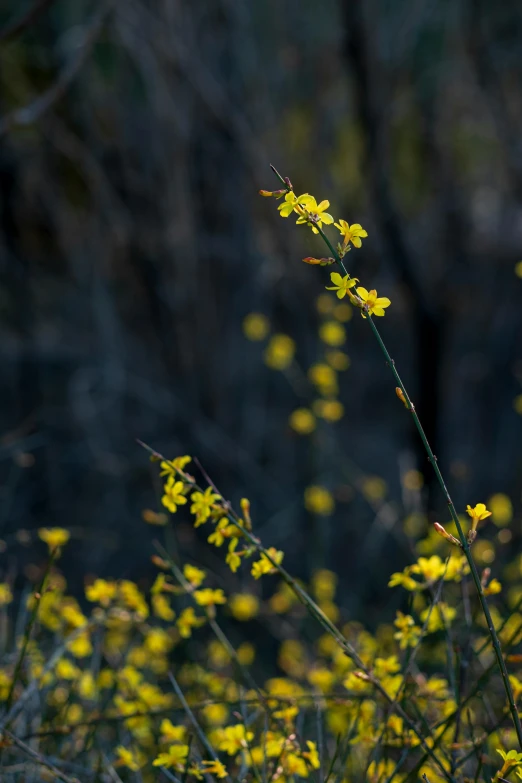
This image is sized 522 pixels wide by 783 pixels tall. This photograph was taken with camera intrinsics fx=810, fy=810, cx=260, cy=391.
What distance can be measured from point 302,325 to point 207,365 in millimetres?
779

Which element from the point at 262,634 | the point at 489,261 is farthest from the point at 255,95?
the point at 262,634

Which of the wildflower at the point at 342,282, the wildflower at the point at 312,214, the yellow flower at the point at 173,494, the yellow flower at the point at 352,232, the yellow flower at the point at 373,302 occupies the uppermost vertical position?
the wildflower at the point at 312,214

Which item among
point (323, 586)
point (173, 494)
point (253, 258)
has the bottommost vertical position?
point (323, 586)

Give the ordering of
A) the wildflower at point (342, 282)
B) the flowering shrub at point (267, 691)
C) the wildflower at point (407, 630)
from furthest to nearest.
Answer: the wildflower at point (407, 630), the flowering shrub at point (267, 691), the wildflower at point (342, 282)

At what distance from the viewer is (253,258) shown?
4965 millimetres

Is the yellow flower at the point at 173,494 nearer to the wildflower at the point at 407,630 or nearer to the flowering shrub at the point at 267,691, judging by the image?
the flowering shrub at the point at 267,691

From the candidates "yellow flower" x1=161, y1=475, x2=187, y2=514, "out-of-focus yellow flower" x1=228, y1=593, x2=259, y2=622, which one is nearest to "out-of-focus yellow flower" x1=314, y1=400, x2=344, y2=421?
"out-of-focus yellow flower" x1=228, y1=593, x2=259, y2=622

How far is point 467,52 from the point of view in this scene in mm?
4699

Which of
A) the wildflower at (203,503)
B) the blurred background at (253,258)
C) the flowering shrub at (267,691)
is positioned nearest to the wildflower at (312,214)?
the flowering shrub at (267,691)

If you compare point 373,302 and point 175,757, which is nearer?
point 373,302

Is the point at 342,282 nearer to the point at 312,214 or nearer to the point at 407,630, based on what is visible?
the point at 312,214

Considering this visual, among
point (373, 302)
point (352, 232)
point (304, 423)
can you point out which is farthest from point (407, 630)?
point (304, 423)

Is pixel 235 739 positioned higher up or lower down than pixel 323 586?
higher up

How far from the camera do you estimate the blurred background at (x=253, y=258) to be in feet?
14.9
